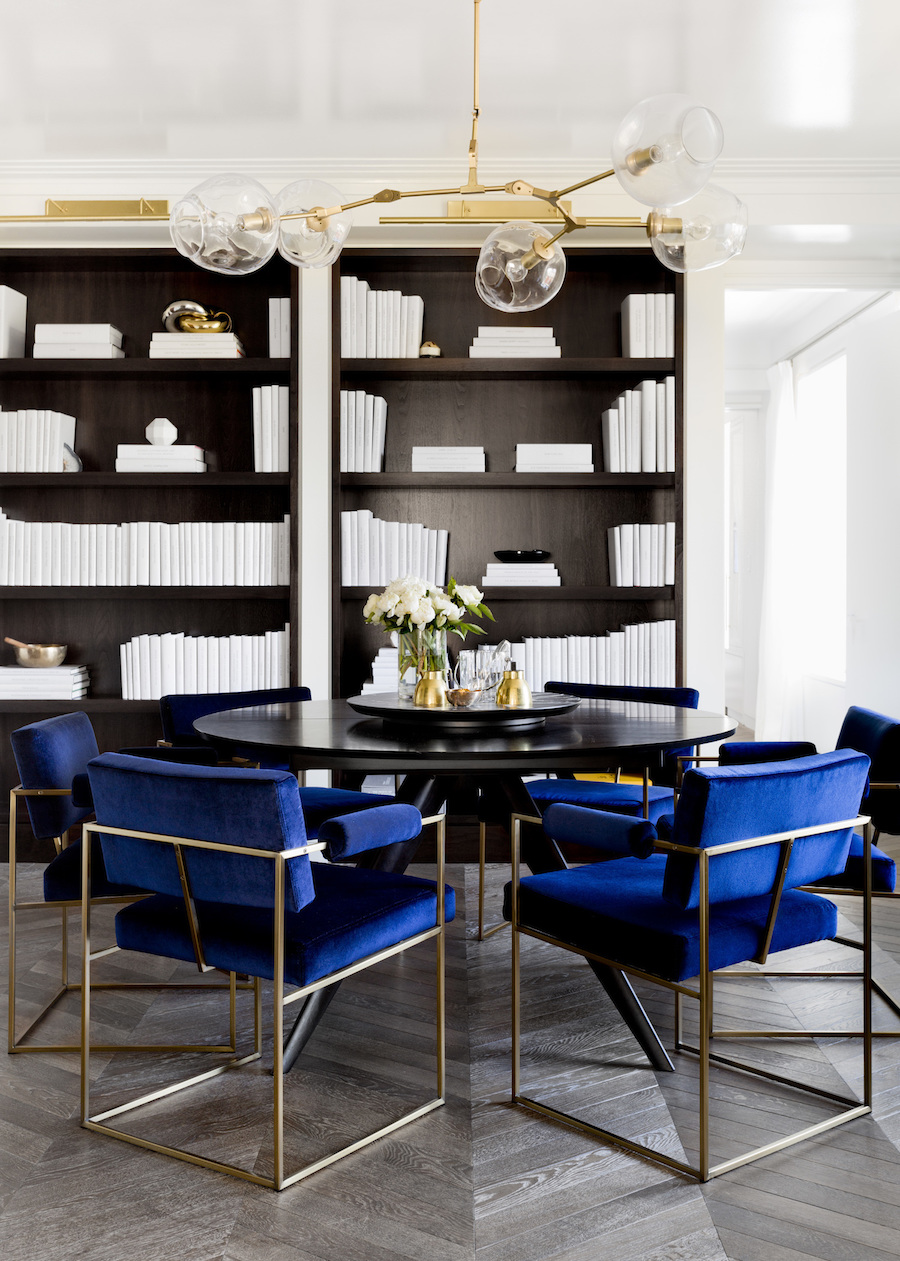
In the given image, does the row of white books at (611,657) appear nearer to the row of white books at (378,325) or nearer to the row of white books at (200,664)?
the row of white books at (200,664)

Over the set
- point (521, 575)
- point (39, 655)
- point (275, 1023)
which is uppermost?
point (521, 575)

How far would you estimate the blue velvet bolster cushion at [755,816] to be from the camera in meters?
1.86

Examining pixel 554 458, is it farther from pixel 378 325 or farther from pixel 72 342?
pixel 72 342

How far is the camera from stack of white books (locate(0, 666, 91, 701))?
4.38 metres

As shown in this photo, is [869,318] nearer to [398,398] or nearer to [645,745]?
[398,398]

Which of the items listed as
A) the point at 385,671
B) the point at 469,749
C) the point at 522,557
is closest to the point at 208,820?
the point at 469,749

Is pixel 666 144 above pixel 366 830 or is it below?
above

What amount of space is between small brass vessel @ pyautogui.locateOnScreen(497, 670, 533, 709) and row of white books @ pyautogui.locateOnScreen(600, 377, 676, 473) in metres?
1.75

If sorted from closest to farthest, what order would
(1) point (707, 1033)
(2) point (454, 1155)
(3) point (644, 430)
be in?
(1) point (707, 1033) < (2) point (454, 1155) < (3) point (644, 430)

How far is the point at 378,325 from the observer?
4387mm

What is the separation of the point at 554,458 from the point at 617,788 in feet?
5.29

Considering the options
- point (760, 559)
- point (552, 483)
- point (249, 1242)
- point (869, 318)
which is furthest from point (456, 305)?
point (760, 559)

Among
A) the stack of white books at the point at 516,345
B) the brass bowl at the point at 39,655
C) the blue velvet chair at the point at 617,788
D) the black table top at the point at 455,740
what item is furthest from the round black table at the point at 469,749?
the stack of white books at the point at 516,345

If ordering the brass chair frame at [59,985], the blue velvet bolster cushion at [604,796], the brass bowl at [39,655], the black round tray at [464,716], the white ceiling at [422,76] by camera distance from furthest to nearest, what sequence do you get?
1. the brass bowl at [39,655]
2. the white ceiling at [422,76]
3. the blue velvet bolster cushion at [604,796]
4. the black round tray at [464,716]
5. the brass chair frame at [59,985]
